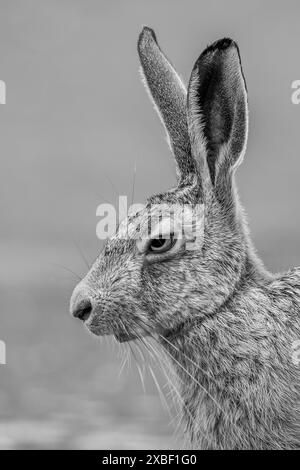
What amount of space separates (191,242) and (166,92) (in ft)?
3.45

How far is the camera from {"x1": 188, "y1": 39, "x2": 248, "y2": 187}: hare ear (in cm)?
626

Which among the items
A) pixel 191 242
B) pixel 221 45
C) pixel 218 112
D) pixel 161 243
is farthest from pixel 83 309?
pixel 221 45

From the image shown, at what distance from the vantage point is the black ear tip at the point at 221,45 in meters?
6.11

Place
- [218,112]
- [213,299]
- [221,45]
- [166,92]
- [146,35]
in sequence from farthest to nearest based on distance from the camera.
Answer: [166,92] → [146,35] → [218,112] → [213,299] → [221,45]

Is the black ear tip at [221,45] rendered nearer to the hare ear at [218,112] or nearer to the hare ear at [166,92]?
the hare ear at [218,112]

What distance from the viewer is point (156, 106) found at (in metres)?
6.90

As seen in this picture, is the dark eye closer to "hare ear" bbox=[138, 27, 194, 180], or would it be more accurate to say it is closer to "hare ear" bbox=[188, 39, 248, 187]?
"hare ear" bbox=[188, 39, 248, 187]

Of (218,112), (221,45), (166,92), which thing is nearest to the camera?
(221,45)

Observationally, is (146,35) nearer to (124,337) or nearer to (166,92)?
(166,92)

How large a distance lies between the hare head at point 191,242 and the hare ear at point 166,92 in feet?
0.56

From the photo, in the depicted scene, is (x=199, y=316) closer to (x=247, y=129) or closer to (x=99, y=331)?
(x=99, y=331)

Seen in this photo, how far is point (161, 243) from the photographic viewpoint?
20.6 ft

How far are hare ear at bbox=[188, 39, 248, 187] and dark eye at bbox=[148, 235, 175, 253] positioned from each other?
48 cm

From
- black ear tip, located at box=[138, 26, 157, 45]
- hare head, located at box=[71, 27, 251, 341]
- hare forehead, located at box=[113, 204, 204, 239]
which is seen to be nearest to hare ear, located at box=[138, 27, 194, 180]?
black ear tip, located at box=[138, 26, 157, 45]
